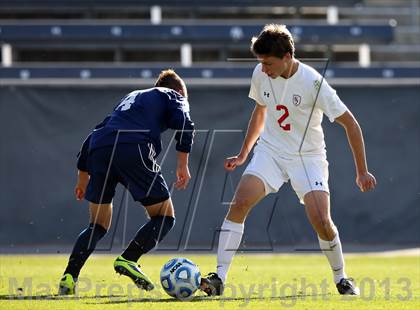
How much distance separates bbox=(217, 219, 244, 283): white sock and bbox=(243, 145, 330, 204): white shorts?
14.2 inches

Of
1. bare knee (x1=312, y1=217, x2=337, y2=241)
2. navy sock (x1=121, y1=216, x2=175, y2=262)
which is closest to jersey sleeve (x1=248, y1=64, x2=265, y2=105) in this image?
bare knee (x1=312, y1=217, x2=337, y2=241)

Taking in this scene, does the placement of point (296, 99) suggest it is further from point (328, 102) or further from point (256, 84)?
point (256, 84)

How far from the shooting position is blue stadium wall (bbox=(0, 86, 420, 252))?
12.6 m

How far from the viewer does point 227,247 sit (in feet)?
22.0

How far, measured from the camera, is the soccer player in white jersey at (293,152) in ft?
21.6

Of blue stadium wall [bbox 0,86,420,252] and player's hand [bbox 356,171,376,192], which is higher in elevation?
player's hand [bbox 356,171,376,192]

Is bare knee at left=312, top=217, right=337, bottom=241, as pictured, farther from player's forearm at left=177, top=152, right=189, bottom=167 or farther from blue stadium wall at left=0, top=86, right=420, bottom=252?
blue stadium wall at left=0, top=86, right=420, bottom=252

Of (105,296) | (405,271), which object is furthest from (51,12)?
(105,296)

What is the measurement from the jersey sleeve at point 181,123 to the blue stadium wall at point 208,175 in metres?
5.58

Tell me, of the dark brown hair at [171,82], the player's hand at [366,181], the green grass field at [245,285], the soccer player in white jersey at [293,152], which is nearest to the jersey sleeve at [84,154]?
the dark brown hair at [171,82]

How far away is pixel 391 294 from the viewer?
21.9 feet

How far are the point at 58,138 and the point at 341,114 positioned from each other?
23.0 feet

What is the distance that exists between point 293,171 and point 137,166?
3.74 feet

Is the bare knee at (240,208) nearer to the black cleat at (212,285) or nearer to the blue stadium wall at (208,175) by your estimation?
the black cleat at (212,285)
